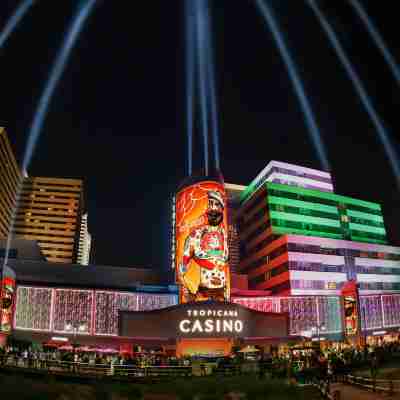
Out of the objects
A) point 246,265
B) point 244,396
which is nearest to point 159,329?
point 244,396

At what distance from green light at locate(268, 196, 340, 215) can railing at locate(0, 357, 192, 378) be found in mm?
70477

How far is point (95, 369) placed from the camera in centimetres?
3059

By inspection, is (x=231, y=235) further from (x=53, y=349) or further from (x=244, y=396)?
(x=244, y=396)

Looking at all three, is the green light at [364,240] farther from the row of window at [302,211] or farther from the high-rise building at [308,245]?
the row of window at [302,211]

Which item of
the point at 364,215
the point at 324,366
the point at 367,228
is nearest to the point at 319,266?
the point at 367,228

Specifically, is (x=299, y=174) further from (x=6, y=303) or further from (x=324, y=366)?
(x=324, y=366)

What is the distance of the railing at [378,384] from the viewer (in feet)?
78.6

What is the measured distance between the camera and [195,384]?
22906 millimetres

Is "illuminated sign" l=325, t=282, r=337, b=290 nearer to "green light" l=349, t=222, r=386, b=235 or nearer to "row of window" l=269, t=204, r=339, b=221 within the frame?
"row of window" l=269, t=204, r=339, b=221

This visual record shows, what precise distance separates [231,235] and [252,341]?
11658 centimetres

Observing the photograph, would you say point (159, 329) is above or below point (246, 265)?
below

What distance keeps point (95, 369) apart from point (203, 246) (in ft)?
85.4

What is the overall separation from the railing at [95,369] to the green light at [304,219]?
68.9 m

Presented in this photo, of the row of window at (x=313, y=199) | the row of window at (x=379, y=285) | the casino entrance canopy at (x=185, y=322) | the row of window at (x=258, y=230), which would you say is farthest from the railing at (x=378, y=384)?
the row of window at (x=379, y=285)
